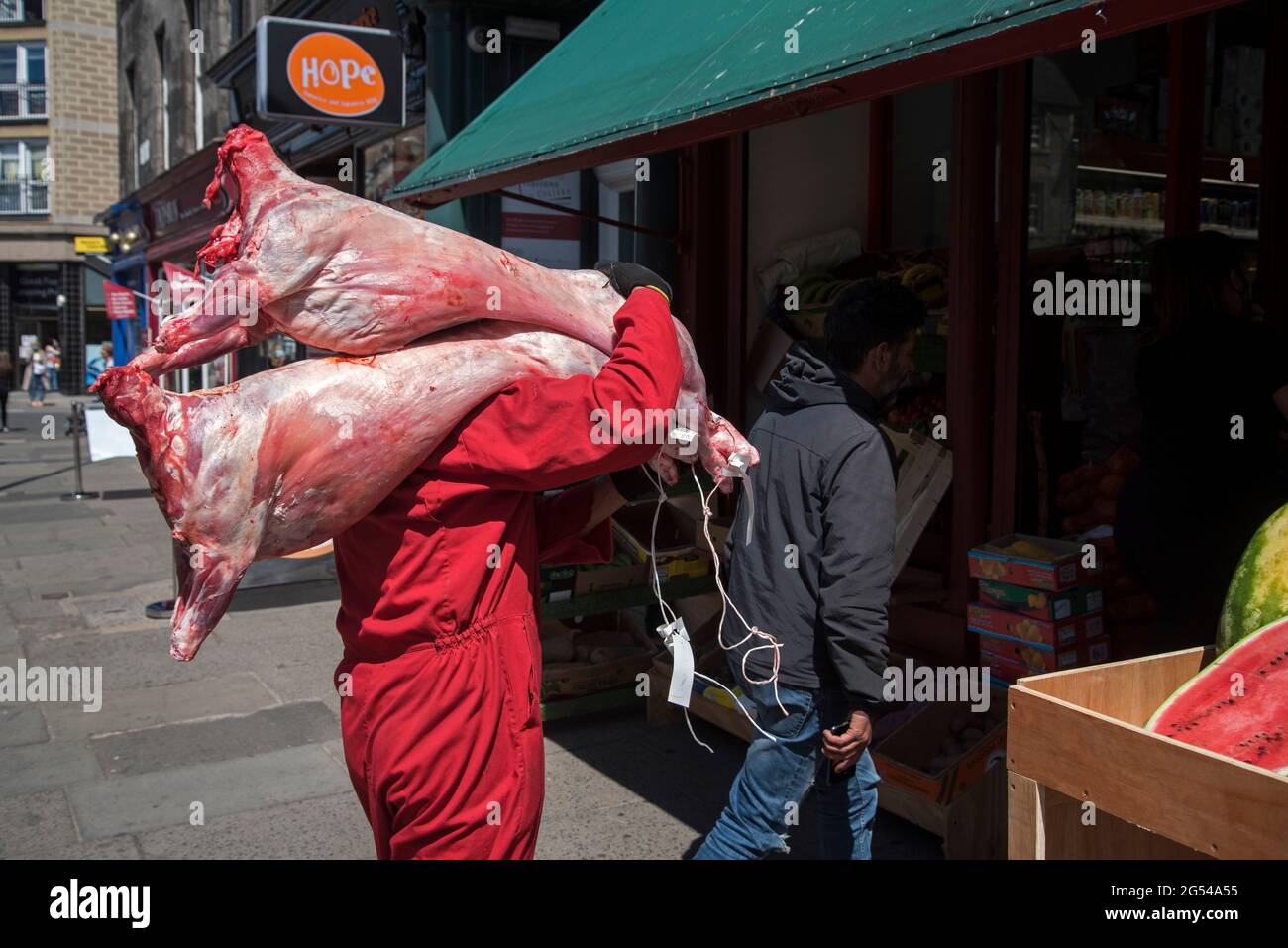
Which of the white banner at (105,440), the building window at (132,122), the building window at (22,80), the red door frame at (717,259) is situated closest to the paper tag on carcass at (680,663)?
the red door frame at (717,259)

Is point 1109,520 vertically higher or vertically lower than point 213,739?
higher

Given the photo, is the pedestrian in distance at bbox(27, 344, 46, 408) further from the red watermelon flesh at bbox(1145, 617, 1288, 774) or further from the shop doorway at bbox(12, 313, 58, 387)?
the red watermelon flesh at bbox(1145, 617, 1288, 774)

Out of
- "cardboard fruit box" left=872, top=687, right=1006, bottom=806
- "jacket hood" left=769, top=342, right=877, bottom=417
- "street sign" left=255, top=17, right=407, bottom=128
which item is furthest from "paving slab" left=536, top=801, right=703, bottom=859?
"street sign" left=255, top=17, right=407, bottom=128

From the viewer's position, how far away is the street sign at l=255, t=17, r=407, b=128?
929cm

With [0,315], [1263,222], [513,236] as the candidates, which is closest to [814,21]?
[1263,222]

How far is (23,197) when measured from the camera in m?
36.8

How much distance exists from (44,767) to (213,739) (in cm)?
76

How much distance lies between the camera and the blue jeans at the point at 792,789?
10.3 ft

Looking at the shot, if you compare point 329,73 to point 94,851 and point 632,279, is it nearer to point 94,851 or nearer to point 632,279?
point 94,851

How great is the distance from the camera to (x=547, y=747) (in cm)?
545

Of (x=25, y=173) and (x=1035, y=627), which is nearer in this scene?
(x=1035, y=627)

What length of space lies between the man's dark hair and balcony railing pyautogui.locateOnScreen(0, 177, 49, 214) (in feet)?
130

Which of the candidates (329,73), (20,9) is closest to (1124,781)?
(329,73)
